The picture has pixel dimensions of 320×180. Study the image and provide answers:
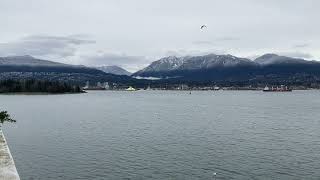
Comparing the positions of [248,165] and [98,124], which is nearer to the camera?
[248,165]

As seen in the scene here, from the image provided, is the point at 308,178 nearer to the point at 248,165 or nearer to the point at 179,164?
the point at 248,165

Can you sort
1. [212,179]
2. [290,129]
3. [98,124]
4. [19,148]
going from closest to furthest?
[212,179], [19,148], [290,129], [98,124]

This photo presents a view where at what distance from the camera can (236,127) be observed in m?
109

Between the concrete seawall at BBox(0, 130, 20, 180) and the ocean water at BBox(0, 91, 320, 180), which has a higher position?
the concrete seawall at BBox(0, 130, 20, 180)

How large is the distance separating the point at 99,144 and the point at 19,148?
1367cm

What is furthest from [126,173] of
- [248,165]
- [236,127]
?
[236,127]

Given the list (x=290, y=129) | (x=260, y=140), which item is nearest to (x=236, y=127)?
(x=290, y=129)

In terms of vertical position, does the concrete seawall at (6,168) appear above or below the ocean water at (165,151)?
above

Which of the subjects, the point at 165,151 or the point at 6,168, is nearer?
the point at 6,168

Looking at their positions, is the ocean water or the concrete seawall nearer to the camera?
the concrete seawall

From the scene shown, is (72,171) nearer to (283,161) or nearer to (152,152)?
(152,152)

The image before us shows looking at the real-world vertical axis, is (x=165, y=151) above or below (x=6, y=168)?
below

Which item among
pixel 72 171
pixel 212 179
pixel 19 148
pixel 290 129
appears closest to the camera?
pixel 212 179

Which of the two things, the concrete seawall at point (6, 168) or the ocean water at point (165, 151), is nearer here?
the concrete seawall at point (6, 168)
